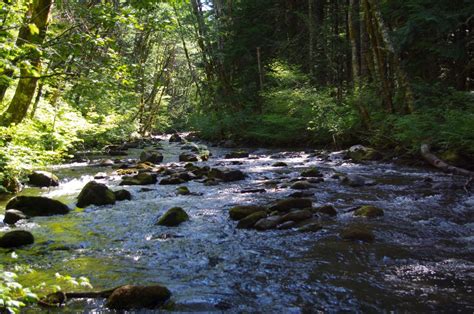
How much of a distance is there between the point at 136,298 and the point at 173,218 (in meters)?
3.15

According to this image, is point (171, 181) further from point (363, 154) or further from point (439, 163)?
point (439, 163)

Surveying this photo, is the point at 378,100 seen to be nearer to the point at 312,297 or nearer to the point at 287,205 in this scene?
the point at 287,205

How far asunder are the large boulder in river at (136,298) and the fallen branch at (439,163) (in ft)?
26.2

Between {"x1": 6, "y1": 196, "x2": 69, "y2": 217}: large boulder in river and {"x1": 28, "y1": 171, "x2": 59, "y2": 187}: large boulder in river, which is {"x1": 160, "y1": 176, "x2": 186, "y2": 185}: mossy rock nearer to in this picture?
{"x1": 28, "y1": 171, "x2": 59, "y2": 187}: large boulder in river

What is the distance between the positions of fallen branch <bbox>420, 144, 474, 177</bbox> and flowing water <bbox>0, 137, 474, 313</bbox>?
887mm

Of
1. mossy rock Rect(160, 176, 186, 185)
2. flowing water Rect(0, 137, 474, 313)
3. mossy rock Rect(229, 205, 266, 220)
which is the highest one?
mossy rock Rect(160, 176, 186, 185)

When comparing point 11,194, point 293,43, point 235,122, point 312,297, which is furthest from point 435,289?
point 293,43

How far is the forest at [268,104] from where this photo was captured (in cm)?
573

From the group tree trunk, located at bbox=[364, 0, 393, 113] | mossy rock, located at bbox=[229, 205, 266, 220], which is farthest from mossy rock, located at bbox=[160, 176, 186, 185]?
tree trunk, located at bbox=[364, 0, 393, 113]

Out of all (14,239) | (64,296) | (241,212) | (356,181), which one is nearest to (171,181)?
(241,212)

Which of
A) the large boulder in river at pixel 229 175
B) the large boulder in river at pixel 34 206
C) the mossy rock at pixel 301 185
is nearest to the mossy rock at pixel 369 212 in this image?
the mossy rock at pixel 301 185

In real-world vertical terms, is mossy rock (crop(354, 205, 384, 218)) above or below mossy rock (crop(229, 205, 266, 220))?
below

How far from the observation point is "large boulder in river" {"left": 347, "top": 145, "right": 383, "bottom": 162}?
13836mm

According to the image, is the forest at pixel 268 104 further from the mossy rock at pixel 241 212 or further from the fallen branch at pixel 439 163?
the mossy rock at pixel 241 212
